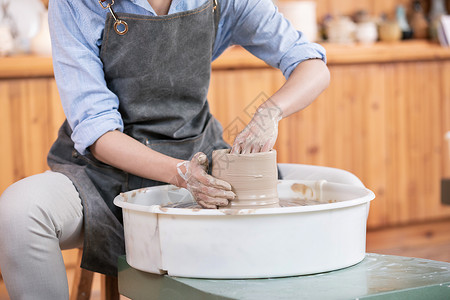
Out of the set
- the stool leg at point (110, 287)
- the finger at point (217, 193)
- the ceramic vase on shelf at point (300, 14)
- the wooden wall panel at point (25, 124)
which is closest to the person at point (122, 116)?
the finger at point (217, 193)

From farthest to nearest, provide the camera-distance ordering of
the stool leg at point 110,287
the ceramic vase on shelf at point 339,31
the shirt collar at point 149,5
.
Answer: the ceramic vase on shelf at point 339,31 → the stool leg at point 110,287 → the shirt collar at point 149,5

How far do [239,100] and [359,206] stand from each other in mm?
1788

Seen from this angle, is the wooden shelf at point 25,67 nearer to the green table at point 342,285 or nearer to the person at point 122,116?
the person at point 122,116

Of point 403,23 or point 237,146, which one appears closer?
point 237,146

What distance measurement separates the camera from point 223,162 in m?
1.14

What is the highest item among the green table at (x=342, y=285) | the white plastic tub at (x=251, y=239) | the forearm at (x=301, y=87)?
the forearm at (x=301, y=87)

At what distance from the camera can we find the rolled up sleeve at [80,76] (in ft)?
4.16

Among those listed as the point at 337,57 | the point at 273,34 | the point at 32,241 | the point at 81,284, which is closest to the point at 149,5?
the point at 273,34

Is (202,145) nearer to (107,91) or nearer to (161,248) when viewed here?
(107,91)

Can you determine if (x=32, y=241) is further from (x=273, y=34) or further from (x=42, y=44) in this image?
(x=42, y=44)

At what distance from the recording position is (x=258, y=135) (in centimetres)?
119

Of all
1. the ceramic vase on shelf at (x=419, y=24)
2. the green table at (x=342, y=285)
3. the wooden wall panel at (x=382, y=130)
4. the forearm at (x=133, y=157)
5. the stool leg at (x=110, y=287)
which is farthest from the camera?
the ceramic vase on shelf at (x=419, y=24)

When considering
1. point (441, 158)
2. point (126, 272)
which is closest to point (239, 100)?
point (441, 158)

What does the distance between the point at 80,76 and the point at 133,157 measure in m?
0.20
